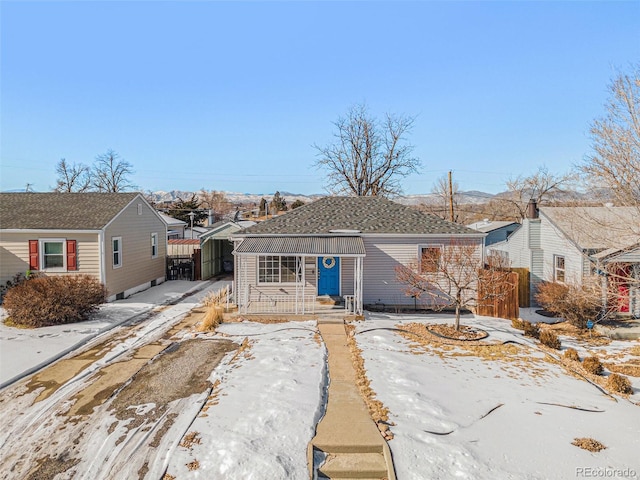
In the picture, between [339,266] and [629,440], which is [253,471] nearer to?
[629,440]

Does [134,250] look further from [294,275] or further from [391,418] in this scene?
[391,418]

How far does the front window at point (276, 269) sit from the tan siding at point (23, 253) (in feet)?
22.2

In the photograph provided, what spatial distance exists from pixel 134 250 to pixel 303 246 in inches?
368

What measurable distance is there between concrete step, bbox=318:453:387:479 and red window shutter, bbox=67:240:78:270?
14429 mm

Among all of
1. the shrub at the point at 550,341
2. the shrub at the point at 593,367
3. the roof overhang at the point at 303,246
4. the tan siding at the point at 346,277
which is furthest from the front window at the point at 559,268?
the roof overhang at the point at 303,246

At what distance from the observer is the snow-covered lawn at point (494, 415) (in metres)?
4.98

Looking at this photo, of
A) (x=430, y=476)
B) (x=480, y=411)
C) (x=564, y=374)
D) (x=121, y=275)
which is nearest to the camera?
(x=430, y=476)

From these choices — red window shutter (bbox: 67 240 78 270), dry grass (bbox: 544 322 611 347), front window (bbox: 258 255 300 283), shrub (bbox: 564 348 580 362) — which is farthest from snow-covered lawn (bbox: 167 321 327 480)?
red window shutter (bbox: 67 240 78 270)

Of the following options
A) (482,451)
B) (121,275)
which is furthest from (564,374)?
(121,275)

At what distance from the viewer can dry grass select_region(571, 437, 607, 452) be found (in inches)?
211

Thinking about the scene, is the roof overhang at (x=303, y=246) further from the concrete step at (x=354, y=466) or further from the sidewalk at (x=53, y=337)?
the concrete step at (x=354, y=466)

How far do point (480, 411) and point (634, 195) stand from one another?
7800 millimetres

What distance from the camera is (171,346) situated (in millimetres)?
10094

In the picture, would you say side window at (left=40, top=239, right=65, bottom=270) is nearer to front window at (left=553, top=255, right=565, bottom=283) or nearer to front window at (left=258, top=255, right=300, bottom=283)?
front window at (left=258, top=255, right=300, bottom=283)
